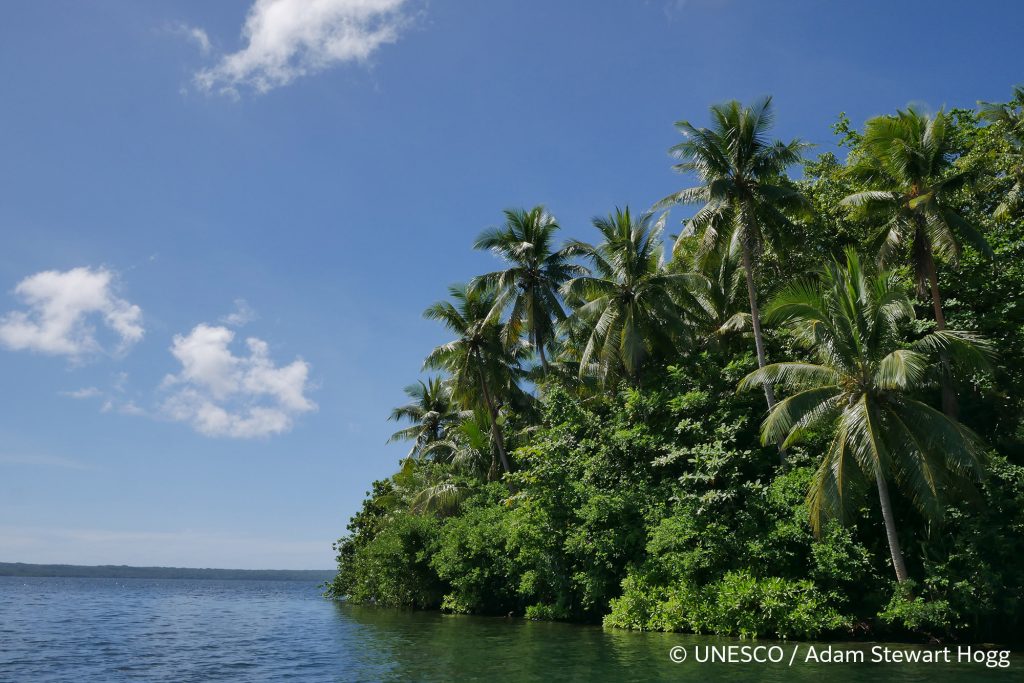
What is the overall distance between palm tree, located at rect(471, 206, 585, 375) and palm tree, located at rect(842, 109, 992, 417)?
44.4ft

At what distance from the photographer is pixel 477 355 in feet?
123

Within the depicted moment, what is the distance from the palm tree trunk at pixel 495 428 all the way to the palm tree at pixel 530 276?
4.25 m

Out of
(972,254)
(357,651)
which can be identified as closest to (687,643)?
(357,651)

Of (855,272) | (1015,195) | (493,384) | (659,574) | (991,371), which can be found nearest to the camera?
(991,371)

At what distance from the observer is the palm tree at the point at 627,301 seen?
29.9 meters

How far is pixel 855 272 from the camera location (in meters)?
20.8

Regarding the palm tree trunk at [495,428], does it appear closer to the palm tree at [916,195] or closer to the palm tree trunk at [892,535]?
the palm tree trunk at [892,535]

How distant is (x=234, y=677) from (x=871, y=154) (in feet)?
85.5

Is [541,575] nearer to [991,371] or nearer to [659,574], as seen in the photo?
[659,574]

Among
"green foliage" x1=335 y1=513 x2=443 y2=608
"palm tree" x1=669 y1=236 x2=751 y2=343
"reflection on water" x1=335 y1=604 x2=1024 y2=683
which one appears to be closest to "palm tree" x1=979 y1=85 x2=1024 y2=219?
"palm tree" x1=669 y1=236 x2=751 y2=343

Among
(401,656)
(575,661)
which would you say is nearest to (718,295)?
(575,661)

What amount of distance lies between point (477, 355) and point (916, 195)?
67.5 feet

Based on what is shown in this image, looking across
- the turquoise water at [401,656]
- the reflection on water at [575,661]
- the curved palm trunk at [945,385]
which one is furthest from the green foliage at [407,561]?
the curved palm trunk at [945,385]

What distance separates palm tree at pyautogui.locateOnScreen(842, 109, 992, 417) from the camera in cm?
Answer: 2408
